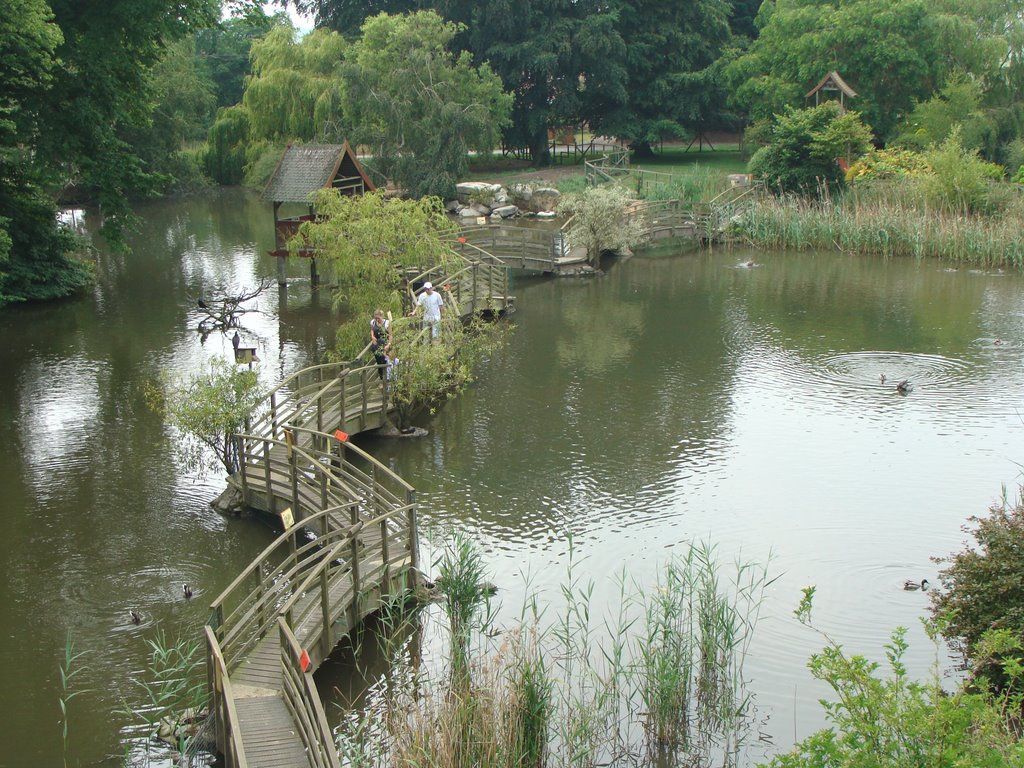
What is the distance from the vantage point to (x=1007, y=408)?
61.6 ft

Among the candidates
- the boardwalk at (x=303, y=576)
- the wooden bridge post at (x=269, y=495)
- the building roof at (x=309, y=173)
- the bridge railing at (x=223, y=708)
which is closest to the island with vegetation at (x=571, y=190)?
the boardwalk at (x=303, y=576)

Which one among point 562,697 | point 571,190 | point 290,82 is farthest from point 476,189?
point 562,697

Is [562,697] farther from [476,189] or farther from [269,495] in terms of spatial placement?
[476,189]

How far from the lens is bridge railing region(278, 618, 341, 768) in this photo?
794 centimetres

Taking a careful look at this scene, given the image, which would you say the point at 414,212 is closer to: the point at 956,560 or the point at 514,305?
the point at 514,305

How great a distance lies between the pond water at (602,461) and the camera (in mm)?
11633

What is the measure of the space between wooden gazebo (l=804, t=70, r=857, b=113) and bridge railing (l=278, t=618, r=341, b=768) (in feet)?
131

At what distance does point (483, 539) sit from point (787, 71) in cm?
3934

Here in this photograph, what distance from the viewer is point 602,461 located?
1656cm

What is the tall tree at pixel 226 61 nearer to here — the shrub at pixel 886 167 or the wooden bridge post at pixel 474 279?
the shrub at pixel 886 167

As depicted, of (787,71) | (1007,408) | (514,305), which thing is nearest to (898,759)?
(1007,408)

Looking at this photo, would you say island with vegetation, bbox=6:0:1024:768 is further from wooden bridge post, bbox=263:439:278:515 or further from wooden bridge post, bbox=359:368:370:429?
wooden bridge post, bbox=263:439:278:515

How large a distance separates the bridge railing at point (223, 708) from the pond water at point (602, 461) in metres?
Answer: 1.23

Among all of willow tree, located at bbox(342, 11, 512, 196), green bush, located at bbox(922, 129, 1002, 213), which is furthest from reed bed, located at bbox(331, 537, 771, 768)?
willow tree, located at bbox(342, 11, 512, 196)
